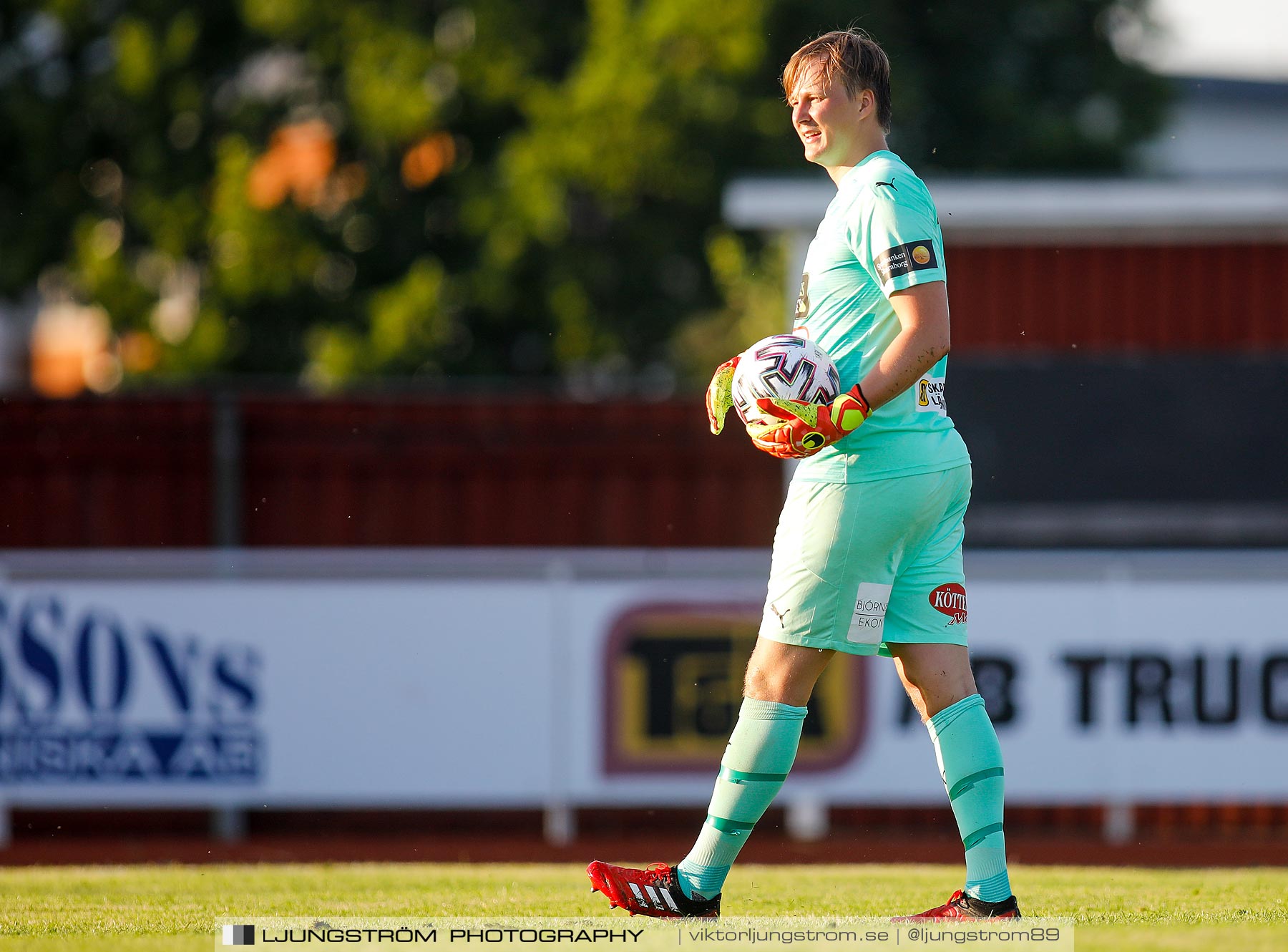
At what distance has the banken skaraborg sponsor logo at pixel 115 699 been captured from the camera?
9094 mm

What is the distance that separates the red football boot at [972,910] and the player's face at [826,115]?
1.80 m

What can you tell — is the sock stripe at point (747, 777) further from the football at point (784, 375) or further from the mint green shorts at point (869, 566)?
the football at point (784, 375)

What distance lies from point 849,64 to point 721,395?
86cm

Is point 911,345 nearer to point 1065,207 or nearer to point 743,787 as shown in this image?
point 743,787

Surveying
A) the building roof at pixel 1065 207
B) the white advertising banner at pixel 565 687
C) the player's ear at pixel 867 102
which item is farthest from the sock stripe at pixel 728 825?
the building roof at pixel 1065 207

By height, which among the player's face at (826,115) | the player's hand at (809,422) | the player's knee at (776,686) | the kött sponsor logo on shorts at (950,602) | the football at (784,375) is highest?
the player's face at (826,115)

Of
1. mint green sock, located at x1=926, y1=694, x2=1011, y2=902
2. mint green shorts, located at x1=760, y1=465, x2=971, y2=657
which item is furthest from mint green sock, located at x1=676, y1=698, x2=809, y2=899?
mint green sock, located at x1=926, y1=694, x2=1011, y2=902

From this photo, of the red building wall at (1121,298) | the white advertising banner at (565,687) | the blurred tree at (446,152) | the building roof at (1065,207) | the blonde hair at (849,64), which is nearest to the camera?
the blonde hair at (849,64)

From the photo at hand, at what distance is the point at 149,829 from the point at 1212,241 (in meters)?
7.36

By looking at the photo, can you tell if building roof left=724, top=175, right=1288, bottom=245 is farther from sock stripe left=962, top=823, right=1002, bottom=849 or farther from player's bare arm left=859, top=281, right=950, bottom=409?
sock stripe left=962, top=823, right=1002, bottom=849

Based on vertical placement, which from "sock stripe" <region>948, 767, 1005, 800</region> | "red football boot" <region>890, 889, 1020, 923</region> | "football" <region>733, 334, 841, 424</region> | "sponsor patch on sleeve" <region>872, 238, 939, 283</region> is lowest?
"red football boot" <region>890, 889, 1020, 923</region>

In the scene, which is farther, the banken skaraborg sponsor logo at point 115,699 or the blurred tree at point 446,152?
the blurred tree at point 446,152

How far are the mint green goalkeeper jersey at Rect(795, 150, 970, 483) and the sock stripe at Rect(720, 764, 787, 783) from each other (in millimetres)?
720

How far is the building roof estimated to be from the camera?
1077 cm
